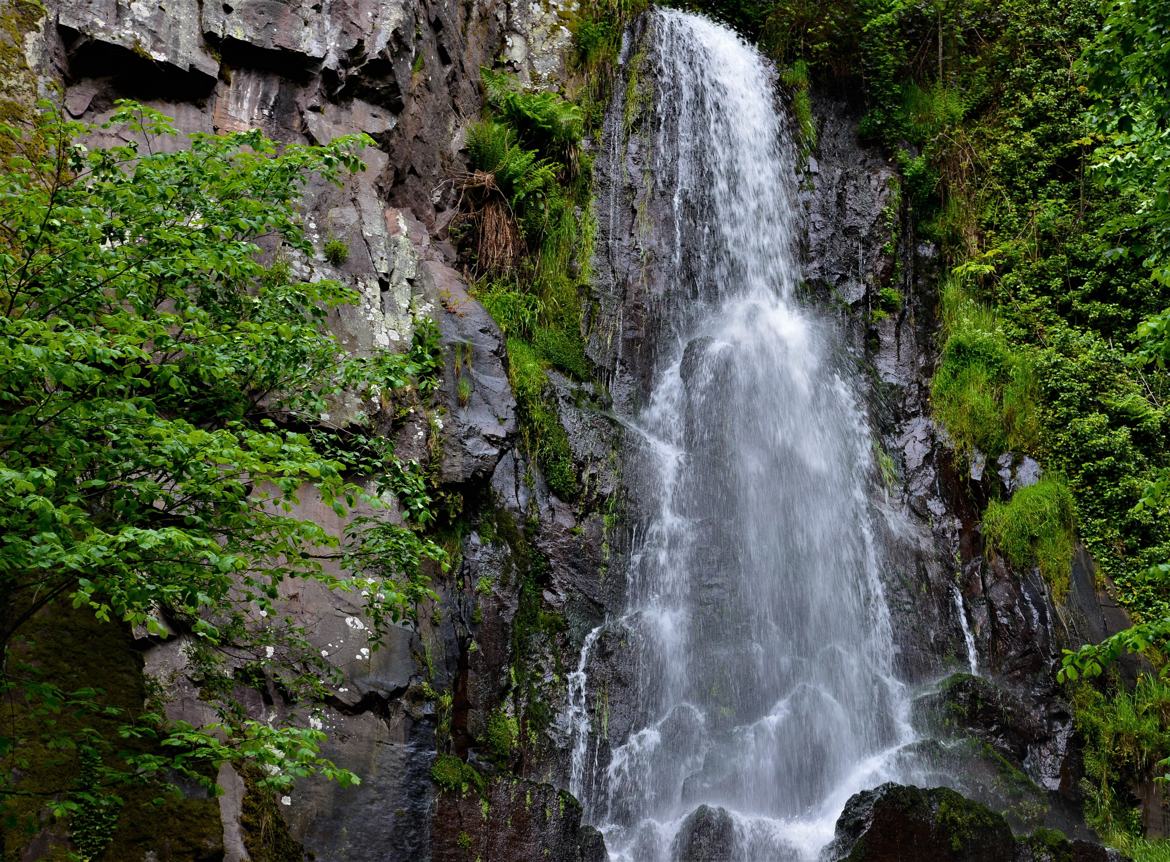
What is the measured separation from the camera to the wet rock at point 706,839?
8180mm

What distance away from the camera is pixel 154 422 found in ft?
13.6

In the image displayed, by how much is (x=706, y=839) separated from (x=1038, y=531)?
262 inches

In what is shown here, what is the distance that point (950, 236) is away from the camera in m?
15.5

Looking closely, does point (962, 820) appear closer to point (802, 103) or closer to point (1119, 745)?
point (1119, 745)

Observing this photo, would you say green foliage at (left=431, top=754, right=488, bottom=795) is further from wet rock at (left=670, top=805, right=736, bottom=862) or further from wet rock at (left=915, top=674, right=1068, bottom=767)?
wet rock at (left=915, top=674, right=1068, bottom=767)

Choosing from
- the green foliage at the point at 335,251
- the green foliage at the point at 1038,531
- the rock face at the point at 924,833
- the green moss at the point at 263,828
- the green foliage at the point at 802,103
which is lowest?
the green moss at the point at 263,828

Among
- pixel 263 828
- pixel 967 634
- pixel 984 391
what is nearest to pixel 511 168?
pixel 984 391

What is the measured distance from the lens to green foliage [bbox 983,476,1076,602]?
470 inches

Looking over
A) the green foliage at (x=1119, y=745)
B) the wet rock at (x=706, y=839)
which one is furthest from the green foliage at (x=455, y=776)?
the green foliage at (x=1119, y=745)

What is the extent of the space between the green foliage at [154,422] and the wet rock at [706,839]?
398 cm

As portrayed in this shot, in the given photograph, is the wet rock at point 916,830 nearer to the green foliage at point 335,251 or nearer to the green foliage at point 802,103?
the green foliage at point 335,251

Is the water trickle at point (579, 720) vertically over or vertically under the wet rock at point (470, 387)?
under

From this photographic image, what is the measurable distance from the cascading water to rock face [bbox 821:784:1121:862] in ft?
1.85

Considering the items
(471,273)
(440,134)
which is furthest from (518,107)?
(471,273)
